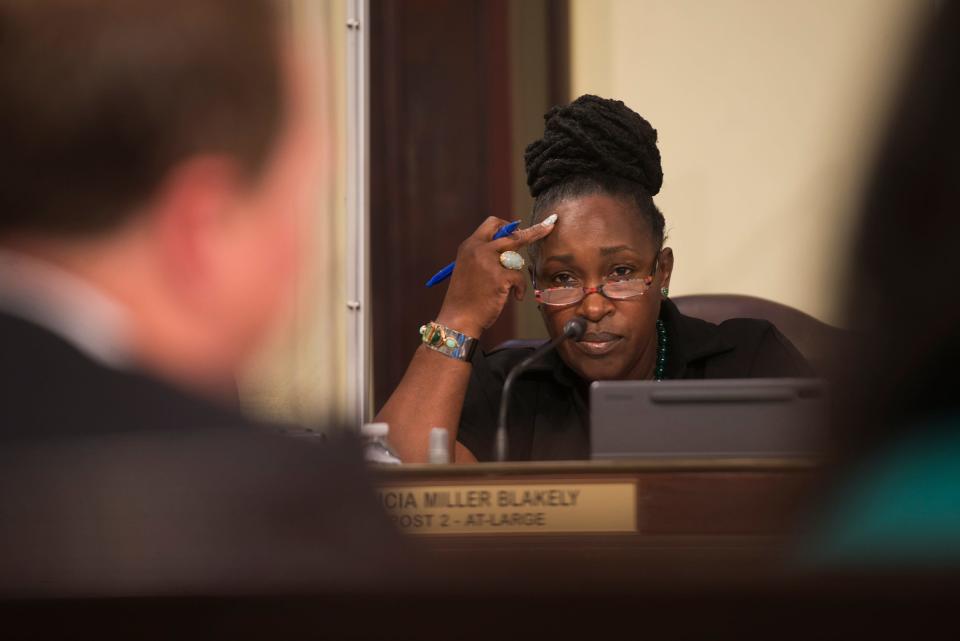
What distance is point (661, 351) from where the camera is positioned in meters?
2.21

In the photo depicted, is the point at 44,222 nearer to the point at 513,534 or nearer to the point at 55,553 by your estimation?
the point at 55,553

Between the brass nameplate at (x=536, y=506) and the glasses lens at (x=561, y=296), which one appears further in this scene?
the glasses lens at (x=561, y=296)

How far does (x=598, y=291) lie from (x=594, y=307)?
0.09 ft

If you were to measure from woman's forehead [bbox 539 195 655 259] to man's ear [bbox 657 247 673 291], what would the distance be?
0.05 meters

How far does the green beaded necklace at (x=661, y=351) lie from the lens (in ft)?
7.16

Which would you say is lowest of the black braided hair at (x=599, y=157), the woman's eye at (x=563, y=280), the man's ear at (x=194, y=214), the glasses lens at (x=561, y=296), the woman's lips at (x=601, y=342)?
the woman's lips at (x=601, y=342)

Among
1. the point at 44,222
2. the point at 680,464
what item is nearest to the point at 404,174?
the point at 680,464

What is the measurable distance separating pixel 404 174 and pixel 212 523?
9.84 feet

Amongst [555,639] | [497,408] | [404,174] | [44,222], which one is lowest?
[497,408]

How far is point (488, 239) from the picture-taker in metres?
2.17

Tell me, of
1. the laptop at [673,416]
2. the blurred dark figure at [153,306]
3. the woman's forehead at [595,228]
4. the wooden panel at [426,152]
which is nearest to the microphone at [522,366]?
the woman's forehead at [595,228]

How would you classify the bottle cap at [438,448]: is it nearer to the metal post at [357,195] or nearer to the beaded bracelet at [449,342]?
the beaded bracelet at [449,342]

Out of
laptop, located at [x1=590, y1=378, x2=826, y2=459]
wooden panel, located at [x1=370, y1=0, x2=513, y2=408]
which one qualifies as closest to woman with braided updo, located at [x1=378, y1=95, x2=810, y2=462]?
laptop, located at [x1=590, y1=378, x2=826, y2=459]

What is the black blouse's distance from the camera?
81.7 inches
